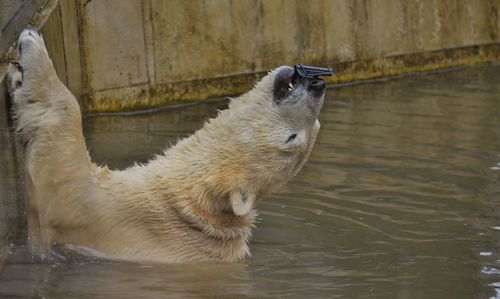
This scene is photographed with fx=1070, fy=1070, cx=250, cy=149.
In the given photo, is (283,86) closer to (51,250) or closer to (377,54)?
(51,250)

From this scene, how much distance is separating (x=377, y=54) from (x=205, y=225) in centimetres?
657

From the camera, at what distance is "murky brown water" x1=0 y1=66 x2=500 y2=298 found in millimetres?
5039

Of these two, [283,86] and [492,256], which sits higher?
[283,86]

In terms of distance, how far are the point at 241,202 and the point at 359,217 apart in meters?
1.33

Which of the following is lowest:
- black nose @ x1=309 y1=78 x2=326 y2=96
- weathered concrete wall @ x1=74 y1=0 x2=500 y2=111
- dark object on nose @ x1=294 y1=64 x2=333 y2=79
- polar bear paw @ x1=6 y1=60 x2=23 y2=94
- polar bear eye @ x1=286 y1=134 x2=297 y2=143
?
polar bear eye @ x1=286 y1=134 x2=297 y2=143

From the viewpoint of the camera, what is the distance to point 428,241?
5.95m

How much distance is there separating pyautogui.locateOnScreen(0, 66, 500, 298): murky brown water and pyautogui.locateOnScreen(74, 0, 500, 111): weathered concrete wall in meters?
0.40

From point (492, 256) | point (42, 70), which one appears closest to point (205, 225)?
point (42, 70)

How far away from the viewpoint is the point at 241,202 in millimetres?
5262

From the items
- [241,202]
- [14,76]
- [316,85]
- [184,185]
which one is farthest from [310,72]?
[14,76]

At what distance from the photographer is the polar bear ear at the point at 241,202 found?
5234mm

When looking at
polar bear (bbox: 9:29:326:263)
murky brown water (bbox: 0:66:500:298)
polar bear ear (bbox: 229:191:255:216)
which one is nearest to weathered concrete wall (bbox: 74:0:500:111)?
murky brown water (bbox: 0:66:500:298)

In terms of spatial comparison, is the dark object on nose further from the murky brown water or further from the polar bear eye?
the murky brown water

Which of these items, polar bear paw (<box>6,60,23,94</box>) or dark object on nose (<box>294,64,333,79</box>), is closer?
polar bear paw (<box>6,60,23,94</box>)
